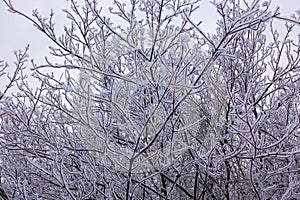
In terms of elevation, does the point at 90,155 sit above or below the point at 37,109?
below

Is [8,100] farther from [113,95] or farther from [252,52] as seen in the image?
[252,52]

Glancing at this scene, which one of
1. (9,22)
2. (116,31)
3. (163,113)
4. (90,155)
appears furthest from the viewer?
(9,22)

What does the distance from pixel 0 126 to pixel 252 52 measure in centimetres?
250

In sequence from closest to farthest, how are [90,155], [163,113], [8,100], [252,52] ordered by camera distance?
[163,113], [90,155], [8,100], [252,52]

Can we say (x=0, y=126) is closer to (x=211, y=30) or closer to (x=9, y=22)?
(x=211, y=30)

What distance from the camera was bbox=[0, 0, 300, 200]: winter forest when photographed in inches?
108

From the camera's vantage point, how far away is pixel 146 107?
294cm

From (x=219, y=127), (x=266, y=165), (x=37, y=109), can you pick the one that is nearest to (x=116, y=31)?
(x=37, y=109)

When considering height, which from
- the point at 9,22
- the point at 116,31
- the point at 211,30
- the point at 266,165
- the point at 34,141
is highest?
the point at 9,22

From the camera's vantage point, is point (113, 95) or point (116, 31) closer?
point (113, 95)

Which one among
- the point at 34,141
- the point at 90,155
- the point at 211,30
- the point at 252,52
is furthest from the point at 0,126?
the point at 252,52

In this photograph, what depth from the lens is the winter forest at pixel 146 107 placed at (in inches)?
108

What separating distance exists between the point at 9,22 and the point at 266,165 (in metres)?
4.15

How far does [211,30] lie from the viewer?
4102 millimetres
